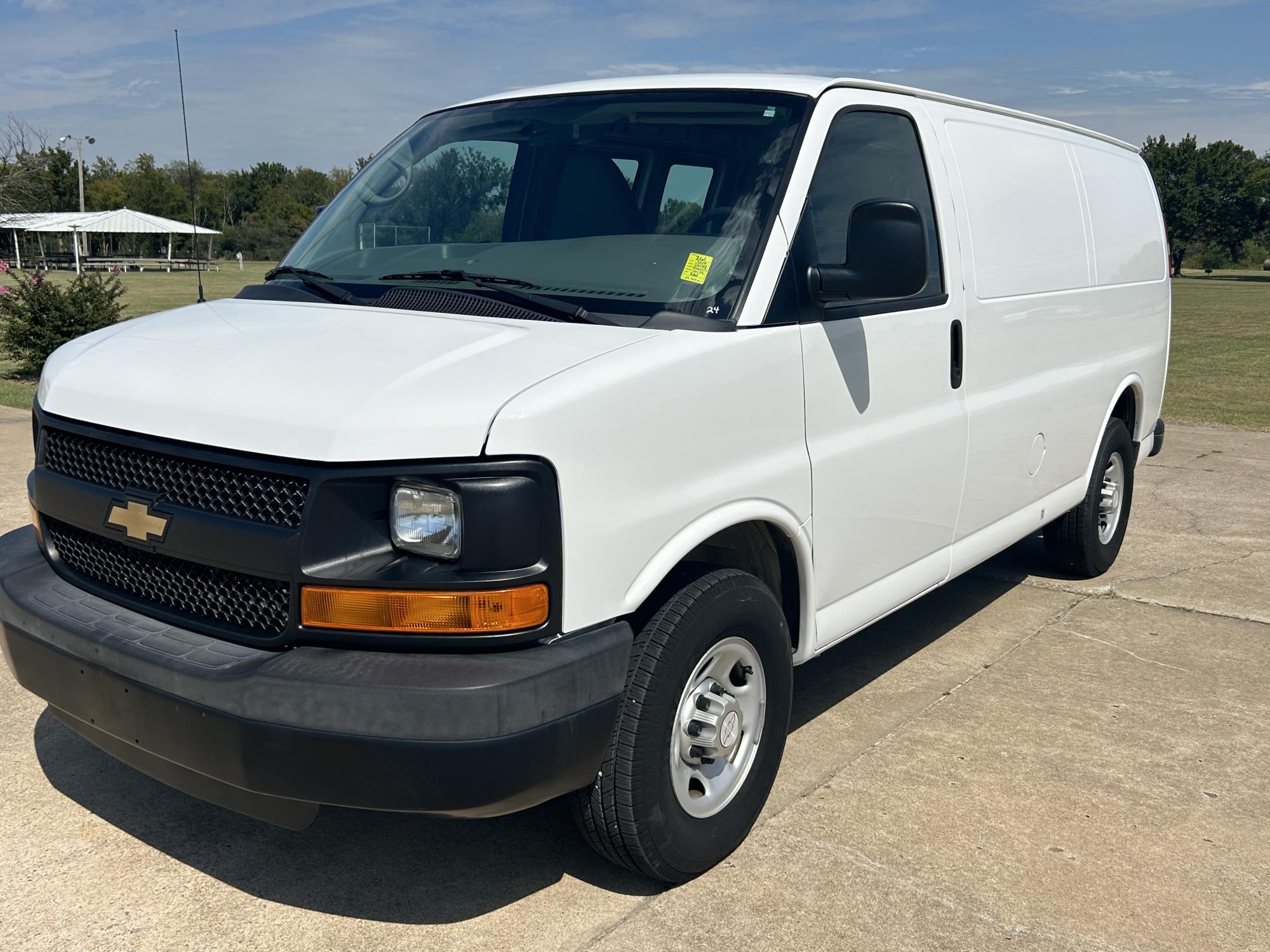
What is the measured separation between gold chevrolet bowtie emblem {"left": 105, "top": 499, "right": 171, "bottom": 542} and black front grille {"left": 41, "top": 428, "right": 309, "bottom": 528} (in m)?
0.05

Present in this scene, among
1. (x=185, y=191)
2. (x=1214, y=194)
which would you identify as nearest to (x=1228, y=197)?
(x=1214, y=194)

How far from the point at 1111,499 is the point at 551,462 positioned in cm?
466

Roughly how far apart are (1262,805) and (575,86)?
3.23m

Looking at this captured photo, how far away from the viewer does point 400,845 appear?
351cm

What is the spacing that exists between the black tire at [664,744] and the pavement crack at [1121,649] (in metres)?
2.51

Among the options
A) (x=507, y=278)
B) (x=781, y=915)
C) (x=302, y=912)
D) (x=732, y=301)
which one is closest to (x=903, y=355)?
(x=732, y=301)

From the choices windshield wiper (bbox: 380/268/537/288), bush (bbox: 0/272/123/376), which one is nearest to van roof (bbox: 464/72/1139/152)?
windshield wiper (bbox: 380/268/537/288)

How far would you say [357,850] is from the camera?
3.47 m

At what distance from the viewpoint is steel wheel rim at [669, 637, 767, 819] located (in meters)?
3.21

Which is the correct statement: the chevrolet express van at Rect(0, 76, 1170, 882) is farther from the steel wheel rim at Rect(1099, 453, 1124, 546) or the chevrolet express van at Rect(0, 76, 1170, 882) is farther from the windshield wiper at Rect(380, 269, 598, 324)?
the steel wheel rim at Rect(1099, 453, 1124, 546)

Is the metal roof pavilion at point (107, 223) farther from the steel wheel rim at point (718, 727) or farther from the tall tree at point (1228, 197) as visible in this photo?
the tall tree at point (1228, 197)

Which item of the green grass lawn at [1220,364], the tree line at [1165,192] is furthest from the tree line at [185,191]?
the green grass lawn at [1220,364]

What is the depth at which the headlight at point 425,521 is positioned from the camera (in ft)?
8.64

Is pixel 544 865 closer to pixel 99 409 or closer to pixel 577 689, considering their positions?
pixel 577 689
